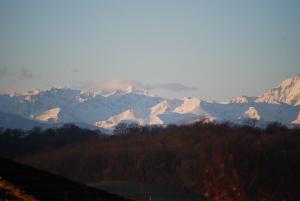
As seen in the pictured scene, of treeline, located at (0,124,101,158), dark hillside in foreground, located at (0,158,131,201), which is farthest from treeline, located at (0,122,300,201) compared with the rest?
dark hillside in foreground, located at (0,158,131,201)

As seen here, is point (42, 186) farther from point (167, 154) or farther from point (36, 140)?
point (36, 140)

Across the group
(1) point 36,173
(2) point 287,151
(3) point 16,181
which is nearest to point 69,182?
(1) point 36,173

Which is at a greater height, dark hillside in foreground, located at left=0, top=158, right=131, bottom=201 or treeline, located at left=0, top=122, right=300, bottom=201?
dark hillside in foreground, located at left=0, top=158, right=131, bottom=201

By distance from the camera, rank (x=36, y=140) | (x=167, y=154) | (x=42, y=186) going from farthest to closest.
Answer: (x=36, y=140) → (x=167, y=154) → (x=42, y=186)

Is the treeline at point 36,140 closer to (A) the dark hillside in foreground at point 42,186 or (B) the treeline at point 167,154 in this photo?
(B) the treeline at point 167,154

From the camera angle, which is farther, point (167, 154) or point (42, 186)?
point (167, 154)

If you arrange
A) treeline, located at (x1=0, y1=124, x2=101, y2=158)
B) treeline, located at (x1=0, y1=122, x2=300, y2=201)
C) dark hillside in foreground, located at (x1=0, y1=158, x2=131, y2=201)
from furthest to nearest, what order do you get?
treeline, located at (x1=0, y1=124, x2=101, y2=158)
treeline, located at (x1=0, y1=122, x2=300, y2=201)
dark hillside in foreground, located at (x1=0, y1=158, x2=131, y2=201)

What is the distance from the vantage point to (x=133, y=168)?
3634 inches

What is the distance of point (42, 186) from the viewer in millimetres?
13930

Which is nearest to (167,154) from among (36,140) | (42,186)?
(36,140)

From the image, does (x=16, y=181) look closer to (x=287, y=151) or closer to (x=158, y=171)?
(x=287, y=151)

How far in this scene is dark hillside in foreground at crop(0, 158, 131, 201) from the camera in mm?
12985

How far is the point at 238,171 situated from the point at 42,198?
13.7ft

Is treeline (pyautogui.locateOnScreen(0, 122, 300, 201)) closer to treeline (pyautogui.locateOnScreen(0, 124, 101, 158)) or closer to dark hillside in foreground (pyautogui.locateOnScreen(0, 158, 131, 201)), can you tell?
treeline (pyautogui.locateOnScreen(0, 124, 101, 158))
